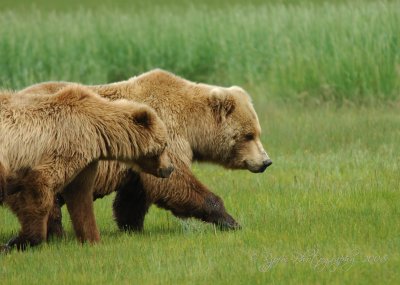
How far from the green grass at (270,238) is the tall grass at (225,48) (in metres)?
4.26

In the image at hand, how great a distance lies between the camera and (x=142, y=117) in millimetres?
7641

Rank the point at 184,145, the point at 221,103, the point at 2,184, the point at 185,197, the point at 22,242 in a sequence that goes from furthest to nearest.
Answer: the point at 221,103 → the point at 184,145 → the point at 185,197 → the point at 22,242 → the point at 2,184

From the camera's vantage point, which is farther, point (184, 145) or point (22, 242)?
point (184, 145)

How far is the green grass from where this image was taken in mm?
6430

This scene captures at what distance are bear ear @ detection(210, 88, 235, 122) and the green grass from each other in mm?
949

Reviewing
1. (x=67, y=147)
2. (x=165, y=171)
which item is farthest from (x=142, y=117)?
(x=67, y=147)

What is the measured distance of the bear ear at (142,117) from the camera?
301 inches

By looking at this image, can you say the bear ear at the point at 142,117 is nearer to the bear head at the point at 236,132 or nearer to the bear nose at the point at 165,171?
the bear nose at the point at 165,171

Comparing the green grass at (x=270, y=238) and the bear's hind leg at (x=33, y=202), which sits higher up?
the bear's hind leg at (x=33, y=202)

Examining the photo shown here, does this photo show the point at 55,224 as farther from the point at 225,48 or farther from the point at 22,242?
the point at 225,48

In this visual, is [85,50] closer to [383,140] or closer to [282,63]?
[282,63]

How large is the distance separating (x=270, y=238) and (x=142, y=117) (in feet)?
4.60

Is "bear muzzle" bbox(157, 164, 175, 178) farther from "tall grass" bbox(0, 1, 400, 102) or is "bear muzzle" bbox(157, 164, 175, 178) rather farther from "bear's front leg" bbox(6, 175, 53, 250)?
"tall grass" bbox(0, 1, 400, 102)

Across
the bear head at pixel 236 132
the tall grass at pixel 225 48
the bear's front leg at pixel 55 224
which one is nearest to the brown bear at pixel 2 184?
the bear's front leg at pixel 55 224
